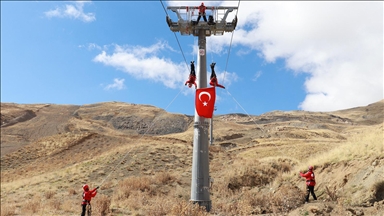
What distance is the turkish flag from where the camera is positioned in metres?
12.5

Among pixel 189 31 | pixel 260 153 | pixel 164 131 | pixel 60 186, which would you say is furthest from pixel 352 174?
pixel 164 131

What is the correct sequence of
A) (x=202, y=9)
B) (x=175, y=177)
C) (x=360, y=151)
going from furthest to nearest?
(x=175, y=177)
(x=202, y=9)
(x=360, y=151)

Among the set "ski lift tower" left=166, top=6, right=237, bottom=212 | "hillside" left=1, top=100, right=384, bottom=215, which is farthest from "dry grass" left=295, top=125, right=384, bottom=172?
"ski lift tower" left=166, top=6, right=237, bottom=212

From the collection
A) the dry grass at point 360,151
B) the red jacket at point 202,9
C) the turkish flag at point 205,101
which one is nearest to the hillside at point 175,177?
the dry grass at point 360,151

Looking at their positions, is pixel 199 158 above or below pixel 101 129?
below

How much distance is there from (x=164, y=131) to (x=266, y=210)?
74.6 m

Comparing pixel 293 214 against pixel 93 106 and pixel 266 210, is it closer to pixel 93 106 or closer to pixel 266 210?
pixel 266 210

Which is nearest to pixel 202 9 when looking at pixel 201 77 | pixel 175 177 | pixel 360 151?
pixel 201 77

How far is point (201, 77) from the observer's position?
42.8ft

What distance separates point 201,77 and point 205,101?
1.23 m

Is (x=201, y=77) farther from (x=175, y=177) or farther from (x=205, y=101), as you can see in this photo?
(x=175, y=177)

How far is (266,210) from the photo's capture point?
12.3 m

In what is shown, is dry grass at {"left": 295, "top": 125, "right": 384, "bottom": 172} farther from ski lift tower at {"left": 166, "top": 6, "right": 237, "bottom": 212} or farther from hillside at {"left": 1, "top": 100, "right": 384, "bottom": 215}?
ski lift tower at {"left": 166, "top": 6, "right": 237, "bottom": 212}

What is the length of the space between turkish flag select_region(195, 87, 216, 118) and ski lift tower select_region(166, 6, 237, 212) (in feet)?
1.15
